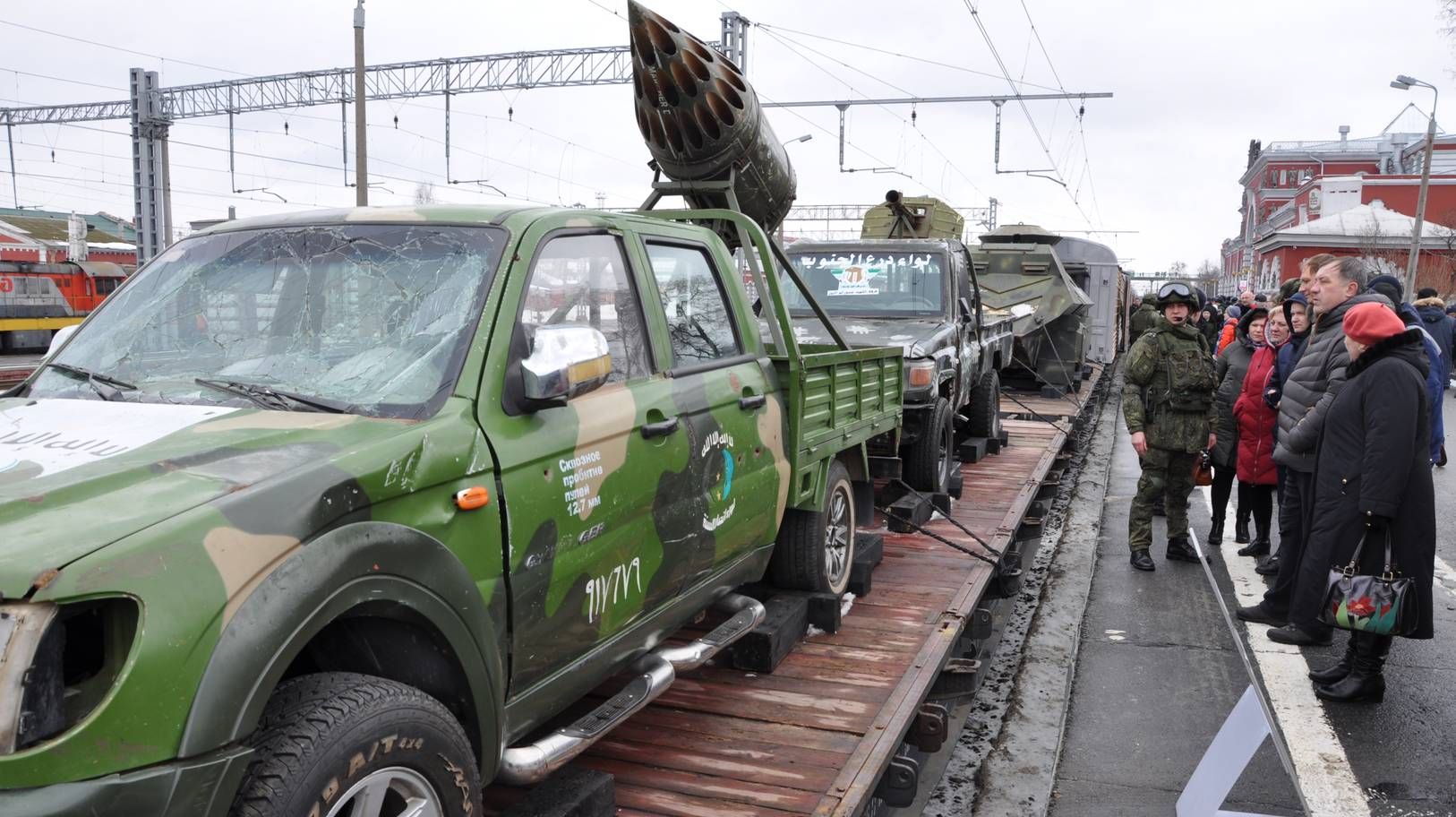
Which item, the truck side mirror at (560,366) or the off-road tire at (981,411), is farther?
the off-road tire at (981,411)

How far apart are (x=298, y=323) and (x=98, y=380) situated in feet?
1.78

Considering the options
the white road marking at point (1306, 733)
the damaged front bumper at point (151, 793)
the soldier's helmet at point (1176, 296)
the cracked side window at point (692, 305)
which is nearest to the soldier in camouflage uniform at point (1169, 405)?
the soldier's helmet at point (1176, 296)

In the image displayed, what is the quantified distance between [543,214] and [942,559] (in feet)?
12.8

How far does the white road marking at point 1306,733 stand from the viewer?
13.9 ft

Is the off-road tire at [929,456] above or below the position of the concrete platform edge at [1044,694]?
above

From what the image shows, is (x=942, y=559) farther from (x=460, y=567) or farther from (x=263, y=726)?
(x=263, y=726)

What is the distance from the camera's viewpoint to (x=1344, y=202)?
5766 centimetres

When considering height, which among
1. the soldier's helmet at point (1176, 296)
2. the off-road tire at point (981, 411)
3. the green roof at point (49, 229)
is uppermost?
the green roof at point (49, 229)

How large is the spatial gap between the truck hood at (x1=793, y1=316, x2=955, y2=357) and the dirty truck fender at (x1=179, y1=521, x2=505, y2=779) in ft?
18.6

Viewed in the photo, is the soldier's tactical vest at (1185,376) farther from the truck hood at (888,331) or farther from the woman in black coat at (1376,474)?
the woman in black coat at (1376,474)

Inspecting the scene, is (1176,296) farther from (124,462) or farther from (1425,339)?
(124,462)

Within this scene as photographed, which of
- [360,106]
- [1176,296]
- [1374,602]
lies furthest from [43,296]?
[1374,602]

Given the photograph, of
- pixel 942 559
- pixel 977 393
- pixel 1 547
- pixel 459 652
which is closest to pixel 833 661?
pixel 942 559

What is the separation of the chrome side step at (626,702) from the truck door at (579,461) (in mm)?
176
